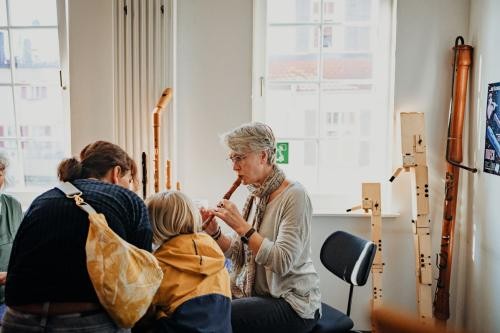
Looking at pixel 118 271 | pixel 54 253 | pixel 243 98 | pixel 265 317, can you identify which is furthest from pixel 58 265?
pixel 243 98

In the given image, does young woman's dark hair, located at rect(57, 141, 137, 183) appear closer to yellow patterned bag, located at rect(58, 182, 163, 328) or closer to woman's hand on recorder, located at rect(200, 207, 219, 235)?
yellow patterned bag, located at rect(58, 182, 163, 328)

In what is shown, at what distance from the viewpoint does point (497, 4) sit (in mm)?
2361

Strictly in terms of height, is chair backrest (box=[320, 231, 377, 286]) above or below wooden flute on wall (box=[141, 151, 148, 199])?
below

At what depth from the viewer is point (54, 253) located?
125 centimetres

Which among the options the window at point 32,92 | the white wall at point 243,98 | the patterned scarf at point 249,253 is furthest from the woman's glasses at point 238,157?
the window at point 32,92

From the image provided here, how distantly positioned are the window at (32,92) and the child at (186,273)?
5.94 feet

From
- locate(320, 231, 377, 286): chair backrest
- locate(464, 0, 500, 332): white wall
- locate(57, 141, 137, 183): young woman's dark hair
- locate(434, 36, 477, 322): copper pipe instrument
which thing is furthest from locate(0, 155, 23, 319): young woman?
locate(464, 0, 500, 332): white wall

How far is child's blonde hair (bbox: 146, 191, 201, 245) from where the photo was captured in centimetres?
144

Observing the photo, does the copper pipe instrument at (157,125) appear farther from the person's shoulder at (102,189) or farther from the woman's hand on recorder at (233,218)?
the person's shoulder at (102,189)

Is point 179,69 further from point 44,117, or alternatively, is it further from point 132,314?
point 132,314

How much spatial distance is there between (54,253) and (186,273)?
0.38 meters

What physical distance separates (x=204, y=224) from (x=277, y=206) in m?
0.32

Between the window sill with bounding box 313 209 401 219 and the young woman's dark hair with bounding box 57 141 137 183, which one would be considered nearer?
the young woman's dark hair with bounding box 57 141 137 183

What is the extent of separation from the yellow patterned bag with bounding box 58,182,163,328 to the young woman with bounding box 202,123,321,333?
505 mm
